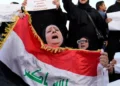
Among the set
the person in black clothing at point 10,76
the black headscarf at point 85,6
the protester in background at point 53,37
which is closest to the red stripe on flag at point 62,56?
the protester in background at point 53,37

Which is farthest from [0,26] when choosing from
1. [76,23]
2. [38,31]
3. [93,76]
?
[93,76]

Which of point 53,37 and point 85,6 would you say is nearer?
point 53,37

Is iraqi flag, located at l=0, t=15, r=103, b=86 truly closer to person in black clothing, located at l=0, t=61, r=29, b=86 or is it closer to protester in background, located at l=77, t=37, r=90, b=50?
person in black clothing, located at l=0, t=61, r=29, b=86

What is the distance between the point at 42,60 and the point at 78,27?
0.80 metres

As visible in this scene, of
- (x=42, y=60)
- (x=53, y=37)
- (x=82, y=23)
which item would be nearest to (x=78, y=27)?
(x=82, y=23)

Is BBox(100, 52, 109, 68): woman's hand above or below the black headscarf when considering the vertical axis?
below

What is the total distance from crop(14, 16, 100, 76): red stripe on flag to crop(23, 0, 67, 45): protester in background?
173 mm

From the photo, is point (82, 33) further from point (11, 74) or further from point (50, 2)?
point (11, 74)

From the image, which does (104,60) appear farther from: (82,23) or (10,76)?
(10,76)

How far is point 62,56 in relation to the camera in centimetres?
464

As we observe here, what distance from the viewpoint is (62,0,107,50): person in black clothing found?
16.8ft

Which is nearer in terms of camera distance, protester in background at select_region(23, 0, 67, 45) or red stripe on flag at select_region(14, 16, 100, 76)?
red stripe on flag at select_region(14, 16, 100, 76)

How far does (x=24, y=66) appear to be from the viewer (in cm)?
456

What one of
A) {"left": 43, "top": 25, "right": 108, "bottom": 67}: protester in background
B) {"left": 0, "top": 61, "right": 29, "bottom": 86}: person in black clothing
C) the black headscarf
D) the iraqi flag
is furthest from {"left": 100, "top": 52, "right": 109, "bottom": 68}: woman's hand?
the black headscarf
